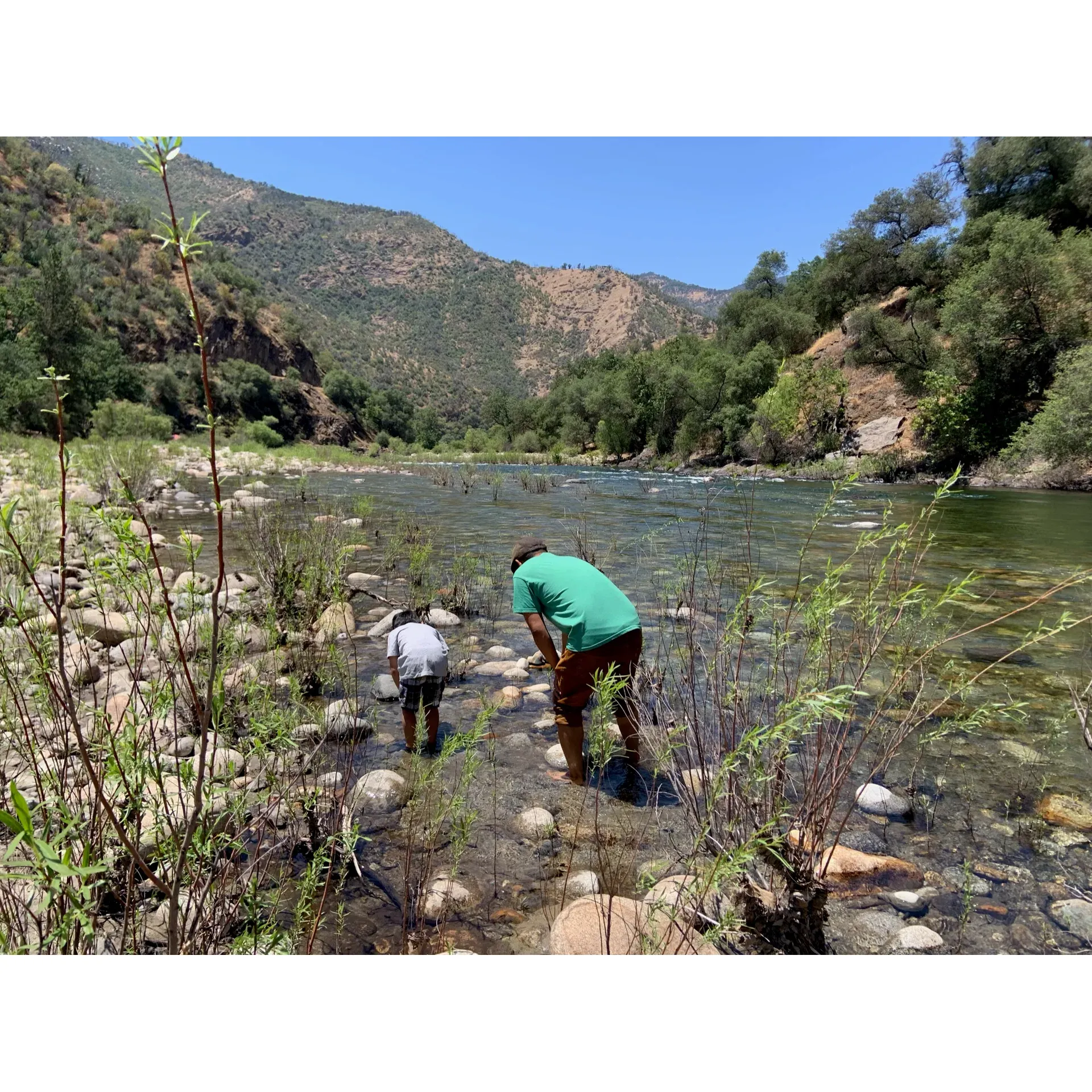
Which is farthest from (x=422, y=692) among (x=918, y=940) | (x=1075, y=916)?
(x=1075, y=916)

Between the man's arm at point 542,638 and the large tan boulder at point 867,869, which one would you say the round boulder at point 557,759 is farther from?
the large tan boulder at point 867,869

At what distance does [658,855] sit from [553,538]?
30.5 feet

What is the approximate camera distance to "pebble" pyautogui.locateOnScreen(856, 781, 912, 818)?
378 cm

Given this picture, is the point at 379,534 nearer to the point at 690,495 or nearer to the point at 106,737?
the point at 106,737

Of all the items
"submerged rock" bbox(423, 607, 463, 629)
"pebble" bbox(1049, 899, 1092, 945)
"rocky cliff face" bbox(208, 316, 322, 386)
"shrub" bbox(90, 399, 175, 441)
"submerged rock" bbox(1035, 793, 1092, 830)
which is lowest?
"pebble" bbox(1049, 899, 1092, 945)

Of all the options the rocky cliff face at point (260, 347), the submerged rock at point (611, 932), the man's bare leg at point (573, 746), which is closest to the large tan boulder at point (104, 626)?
the man's bare leg at point (573, 746)

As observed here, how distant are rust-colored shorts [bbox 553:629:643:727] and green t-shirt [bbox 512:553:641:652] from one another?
2.4 inches

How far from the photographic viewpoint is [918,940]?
2771 millimetres

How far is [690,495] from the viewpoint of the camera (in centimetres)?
2034

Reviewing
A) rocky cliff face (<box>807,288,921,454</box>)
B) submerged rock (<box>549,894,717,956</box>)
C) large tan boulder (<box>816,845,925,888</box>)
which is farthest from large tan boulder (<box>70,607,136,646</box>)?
rocky cliff face (<box>807,288,921,454</box>)

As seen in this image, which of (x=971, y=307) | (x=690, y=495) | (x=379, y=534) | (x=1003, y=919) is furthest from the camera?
(x=971, y=307)

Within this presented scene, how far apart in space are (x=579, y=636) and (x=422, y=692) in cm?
116

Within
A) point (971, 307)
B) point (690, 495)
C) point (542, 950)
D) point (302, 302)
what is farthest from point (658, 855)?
point (302, 302)

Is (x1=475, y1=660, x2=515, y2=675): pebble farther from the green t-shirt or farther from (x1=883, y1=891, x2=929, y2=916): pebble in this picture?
(x1=883, y1=891, x2=929, y2=916): pebble
